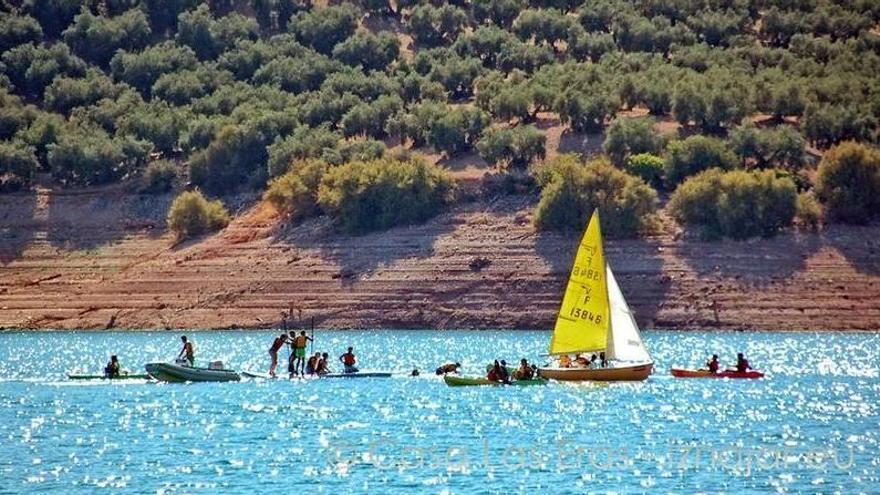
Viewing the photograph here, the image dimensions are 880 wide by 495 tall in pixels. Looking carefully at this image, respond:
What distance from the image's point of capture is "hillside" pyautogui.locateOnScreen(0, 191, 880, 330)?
120m

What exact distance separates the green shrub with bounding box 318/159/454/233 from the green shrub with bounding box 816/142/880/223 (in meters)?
24.7

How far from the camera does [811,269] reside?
121625 mm

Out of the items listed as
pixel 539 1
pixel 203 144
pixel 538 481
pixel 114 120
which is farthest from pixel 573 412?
pixel 539 1

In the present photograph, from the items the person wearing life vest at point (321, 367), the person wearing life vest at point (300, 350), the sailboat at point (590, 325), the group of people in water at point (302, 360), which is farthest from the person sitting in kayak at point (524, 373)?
the person wearing life vest at point (300, 350)

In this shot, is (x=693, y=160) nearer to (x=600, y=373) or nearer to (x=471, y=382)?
(x=600, y=373)

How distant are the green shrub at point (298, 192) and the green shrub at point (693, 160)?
23763mm

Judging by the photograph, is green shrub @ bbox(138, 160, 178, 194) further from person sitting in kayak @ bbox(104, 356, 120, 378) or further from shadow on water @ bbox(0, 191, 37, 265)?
person sitting in kayak @ bbox(104, 356, 120, 378)

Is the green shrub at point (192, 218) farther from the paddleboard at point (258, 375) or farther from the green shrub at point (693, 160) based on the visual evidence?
the paddleboard at point (258, 375)

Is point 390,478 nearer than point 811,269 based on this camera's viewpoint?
Yes

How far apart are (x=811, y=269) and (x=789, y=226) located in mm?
6393

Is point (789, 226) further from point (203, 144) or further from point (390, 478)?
point (390, 478)

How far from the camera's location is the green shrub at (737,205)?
413 ft

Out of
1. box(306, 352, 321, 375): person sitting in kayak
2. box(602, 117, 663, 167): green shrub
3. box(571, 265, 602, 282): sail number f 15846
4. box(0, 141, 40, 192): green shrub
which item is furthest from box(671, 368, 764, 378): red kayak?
box(0, 141, 40, 192): green shrub

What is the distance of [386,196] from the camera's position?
438ft
